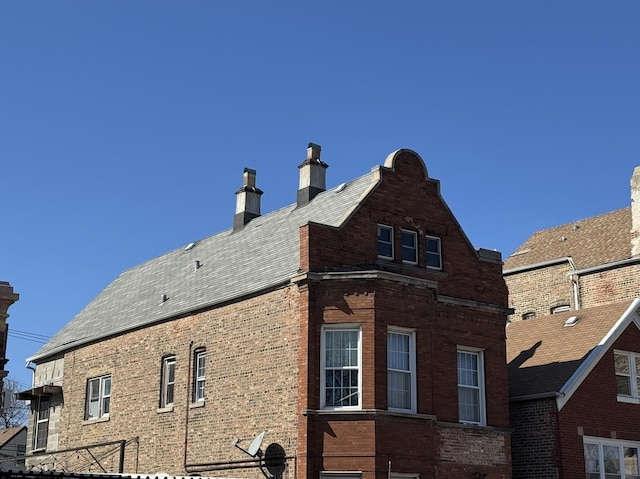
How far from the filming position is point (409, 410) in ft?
80.2

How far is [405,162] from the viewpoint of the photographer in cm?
2742

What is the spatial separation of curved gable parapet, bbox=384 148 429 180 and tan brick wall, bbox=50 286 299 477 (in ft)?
16.5

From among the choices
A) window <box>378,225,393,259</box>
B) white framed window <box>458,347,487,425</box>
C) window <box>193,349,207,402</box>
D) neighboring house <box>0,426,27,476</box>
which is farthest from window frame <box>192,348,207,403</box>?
neighboring house <box>0,426,27,476</box>

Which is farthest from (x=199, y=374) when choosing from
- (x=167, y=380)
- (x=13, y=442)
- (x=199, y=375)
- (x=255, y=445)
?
(x=13, y=442)

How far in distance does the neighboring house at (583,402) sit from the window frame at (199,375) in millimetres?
9359

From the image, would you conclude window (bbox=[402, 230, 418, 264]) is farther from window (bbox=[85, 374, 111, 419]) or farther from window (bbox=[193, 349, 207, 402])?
window (bbox=[85, 374, 111, 419])

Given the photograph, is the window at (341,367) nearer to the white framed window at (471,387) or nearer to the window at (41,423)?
the white framed window at (471,387)

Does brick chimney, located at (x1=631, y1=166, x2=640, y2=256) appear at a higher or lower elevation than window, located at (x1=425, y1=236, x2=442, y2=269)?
higher

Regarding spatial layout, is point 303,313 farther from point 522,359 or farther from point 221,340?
point 522,359

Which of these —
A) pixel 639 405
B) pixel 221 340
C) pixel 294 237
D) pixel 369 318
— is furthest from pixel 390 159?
pixel 639 405

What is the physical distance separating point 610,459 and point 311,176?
13.1 meters

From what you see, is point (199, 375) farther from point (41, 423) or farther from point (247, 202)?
point (41, 423)

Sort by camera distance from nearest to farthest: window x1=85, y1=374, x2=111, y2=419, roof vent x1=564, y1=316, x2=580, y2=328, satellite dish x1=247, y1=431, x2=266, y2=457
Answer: satellite dish x1=247, y1=431, x2=266, y2=457 < roof vent x1=564, y1=316, x2=580, y2=328 < window x1=85, y1=374, x2=111, y2=419

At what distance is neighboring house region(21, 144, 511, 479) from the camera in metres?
23.8
